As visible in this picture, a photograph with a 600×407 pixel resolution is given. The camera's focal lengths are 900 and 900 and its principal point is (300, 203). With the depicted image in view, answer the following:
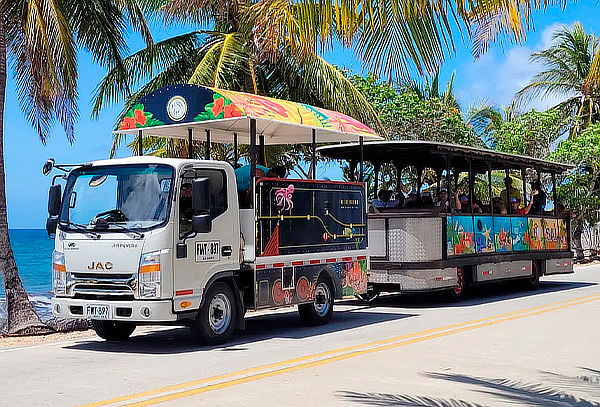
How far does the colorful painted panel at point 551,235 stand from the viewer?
73.4ft

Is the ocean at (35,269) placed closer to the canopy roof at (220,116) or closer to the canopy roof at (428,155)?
the canopy roof at (428,155)

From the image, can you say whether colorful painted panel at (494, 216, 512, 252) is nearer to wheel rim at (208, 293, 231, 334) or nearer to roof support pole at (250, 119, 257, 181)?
roof support pole at (250, 119, 257, 181)

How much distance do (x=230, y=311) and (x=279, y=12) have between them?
4.19 m

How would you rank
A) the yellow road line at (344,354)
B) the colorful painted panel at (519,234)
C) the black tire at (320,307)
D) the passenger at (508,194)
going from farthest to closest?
the passenger at (508,194) → the colorful painted panel at (519,234) → the black tire at (320,307) → the yellow road line at (344,354)

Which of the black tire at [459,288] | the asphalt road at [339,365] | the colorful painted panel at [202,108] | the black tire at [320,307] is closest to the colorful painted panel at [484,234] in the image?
the black tire at [459,288]

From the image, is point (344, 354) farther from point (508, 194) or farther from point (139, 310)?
point (508, 194)

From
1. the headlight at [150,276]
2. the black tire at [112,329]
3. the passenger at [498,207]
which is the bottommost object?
the black tire at [112,329]

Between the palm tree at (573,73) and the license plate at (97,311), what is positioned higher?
the palm tree at (573,73)

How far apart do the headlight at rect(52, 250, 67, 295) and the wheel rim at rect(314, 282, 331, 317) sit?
4109 millimetres

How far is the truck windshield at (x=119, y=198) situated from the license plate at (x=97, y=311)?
101 cm

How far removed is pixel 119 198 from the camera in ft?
38.7

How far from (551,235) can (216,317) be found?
42.1ft

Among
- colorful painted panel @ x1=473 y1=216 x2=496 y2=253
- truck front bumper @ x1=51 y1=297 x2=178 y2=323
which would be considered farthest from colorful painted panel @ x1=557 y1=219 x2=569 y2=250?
truck front bumper @ x1=51 y1=297 x2=178 y2=323

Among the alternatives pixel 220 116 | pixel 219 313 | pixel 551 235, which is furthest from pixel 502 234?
pixel 219 313
